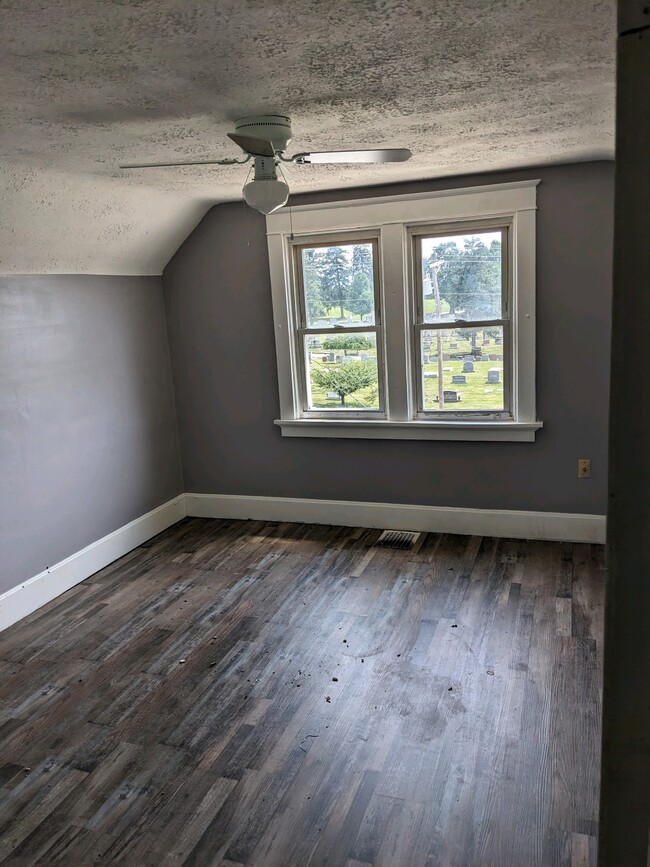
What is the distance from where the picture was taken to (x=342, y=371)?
15.7 ft

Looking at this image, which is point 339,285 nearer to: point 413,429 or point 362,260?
point 362,260

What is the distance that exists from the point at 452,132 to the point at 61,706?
10.1ft

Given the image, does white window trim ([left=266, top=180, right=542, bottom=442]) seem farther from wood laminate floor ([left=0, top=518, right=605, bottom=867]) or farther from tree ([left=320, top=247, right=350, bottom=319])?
wood laminate floor ([left=0, top=518, right=605, bottom=867])

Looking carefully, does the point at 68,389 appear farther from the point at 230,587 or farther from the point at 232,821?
the point at 232,821

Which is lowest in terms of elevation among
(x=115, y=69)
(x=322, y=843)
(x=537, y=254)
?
(x=322, y=843)

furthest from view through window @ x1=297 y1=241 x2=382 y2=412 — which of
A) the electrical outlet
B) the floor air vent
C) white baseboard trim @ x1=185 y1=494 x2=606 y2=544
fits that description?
the electrical outlet

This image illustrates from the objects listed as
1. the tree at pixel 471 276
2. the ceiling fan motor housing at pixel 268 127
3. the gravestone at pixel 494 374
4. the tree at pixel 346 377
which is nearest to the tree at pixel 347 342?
the tree at pixel 346 377

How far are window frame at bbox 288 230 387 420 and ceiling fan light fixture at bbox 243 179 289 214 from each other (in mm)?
1597

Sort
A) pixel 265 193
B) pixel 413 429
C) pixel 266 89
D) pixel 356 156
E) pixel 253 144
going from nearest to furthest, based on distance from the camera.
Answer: pixel 266 89, pixel 253 144, pixel 356 156, pixel 265 193, pixel 413 429

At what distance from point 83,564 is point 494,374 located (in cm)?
292

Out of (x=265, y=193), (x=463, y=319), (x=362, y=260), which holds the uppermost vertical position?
(x=265, y=193)

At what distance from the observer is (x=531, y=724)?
260cm

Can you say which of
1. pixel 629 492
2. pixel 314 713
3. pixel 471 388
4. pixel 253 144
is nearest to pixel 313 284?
pixel 471 388

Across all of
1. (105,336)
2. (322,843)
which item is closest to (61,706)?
(322,843)
